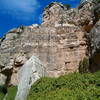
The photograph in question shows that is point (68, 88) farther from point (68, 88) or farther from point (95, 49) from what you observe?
point (95, 49)

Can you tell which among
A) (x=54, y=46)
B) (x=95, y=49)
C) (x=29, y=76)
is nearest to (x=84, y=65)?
(x=95, y=49)

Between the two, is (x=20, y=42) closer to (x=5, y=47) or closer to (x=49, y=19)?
(x=5, y=47)

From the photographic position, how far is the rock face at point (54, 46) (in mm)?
21984

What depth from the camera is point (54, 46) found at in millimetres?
22828

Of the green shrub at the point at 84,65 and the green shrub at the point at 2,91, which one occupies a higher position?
the green shrub at the point at 84,65

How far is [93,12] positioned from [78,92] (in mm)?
13364

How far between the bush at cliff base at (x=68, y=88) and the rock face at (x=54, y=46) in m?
11.4

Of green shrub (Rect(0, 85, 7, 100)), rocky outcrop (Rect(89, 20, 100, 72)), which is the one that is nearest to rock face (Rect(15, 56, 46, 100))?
green shrub (Rect(0, 85, 7, 100))

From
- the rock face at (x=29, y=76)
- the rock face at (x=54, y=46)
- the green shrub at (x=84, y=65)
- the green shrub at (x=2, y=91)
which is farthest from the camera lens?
the rock face at (x=54, y=46)

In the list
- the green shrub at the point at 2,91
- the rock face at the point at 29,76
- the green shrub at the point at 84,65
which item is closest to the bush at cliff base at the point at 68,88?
the rock face at the point at 29,76

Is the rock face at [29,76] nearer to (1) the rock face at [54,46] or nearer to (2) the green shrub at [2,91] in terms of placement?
(2) the green shrub at [2,91]

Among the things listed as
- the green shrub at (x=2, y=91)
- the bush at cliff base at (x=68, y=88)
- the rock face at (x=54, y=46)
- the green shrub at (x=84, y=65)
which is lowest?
the green shrub at (x=2, y=91)

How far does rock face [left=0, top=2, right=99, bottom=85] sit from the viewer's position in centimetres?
2198

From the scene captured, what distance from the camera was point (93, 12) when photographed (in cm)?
2058
